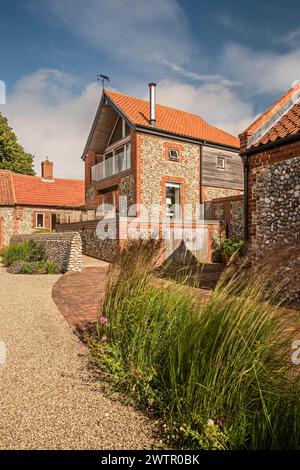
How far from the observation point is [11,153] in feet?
98.7

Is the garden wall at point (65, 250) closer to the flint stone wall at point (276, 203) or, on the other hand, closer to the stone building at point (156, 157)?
the stone building at point (156, 157)

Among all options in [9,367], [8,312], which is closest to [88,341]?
[9,367]

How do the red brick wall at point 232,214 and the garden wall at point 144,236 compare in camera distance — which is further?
the red brick wall at point 232,214

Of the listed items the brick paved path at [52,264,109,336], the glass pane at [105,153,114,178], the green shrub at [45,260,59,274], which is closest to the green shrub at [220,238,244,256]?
the brick paved path at [52,264,109,336]

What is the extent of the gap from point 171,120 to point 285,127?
13254 millimetres

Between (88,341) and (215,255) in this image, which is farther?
(215,255)

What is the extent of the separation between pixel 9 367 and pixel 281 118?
27.3 ft

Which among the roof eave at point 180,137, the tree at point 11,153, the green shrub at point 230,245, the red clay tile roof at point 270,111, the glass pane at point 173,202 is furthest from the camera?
the tree at point 11,153

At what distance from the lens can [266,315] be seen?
2250 millimetres

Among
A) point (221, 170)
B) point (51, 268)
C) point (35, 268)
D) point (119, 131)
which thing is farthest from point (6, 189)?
point (221, 170)

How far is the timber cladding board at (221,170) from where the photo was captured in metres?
18.2

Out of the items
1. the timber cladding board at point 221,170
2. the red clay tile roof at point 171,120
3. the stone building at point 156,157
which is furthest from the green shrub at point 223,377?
the timber cladding board at point 221,170

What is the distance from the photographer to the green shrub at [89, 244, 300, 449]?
202 cm
